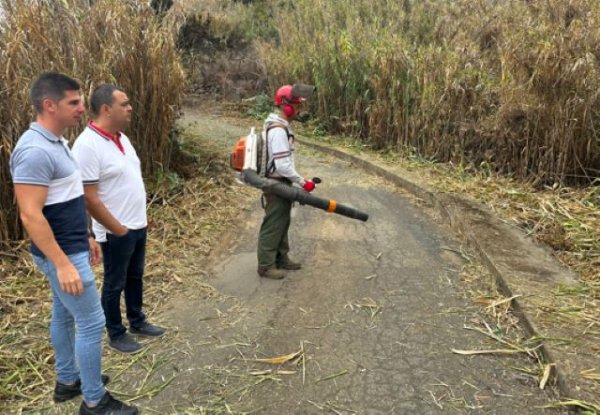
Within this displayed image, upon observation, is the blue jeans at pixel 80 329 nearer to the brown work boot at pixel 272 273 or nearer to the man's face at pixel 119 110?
the man's face at pixel 119 110

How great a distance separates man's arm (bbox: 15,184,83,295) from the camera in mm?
2160

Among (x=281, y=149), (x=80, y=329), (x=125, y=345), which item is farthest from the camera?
(x=281, y=149)

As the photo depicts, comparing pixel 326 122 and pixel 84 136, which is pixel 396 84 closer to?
pixel 326 122

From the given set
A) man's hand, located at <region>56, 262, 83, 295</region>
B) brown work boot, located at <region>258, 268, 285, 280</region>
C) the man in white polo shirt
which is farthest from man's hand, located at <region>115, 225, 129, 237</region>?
brown work boot, located at <region>258, 268, 285, 280</region>

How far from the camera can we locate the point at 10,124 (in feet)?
14.1

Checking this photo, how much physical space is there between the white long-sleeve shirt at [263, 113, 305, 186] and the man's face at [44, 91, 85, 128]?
1783 mm

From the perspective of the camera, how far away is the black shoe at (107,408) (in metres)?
2.57

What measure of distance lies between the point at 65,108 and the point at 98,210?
621 mm

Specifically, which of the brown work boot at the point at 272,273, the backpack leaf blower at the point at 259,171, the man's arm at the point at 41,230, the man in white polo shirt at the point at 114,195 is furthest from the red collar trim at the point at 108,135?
the brown work boot at the point at 272,273

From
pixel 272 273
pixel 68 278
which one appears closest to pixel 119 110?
pixel 68 278

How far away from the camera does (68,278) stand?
88.1 inches

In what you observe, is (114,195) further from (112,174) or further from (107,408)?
(107,408)

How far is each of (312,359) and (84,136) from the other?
6.26ft

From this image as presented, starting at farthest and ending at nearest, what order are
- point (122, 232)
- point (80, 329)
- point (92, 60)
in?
point (92, 60) → point (122, 232) → point (80, 329)
